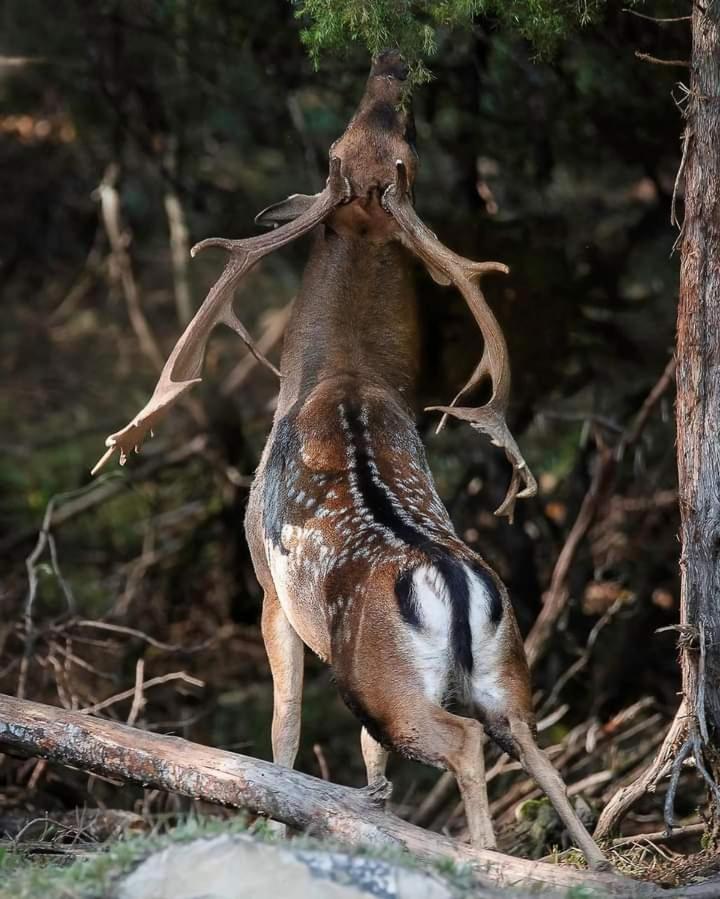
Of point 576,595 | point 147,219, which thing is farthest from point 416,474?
point 147,219

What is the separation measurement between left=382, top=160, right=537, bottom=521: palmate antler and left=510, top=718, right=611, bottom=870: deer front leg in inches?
34.3

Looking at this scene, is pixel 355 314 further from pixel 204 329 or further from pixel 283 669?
pixel 283 669

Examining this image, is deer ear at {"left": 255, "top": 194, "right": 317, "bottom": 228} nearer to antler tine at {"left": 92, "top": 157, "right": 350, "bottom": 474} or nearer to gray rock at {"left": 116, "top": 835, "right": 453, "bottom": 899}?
antler tine at {"left": 92, "top": 157, "right": 350, "bottom": 474}

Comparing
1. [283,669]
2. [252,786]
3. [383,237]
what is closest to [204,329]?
[383,237]

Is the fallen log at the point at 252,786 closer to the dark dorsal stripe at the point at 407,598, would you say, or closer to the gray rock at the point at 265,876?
the gray rock at the point at 265,876

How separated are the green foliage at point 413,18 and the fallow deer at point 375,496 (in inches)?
26.8

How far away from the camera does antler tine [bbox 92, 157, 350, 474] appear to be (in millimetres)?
5590

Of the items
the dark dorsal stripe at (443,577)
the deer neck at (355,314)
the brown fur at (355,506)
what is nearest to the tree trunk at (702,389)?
the brown fur at (355,506)

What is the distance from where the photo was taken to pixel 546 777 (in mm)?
4801

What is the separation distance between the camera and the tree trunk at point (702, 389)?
5.16 m

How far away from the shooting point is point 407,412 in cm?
617

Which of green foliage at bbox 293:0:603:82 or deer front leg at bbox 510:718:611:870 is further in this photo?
green foliage at bbox 293:0:603:82

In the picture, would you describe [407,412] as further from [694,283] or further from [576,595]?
[576,595]

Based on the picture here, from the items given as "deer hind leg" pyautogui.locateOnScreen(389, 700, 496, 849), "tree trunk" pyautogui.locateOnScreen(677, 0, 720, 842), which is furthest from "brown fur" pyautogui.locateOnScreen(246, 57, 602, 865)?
"tree trunk" pyautogui.locateOnScreen(677, 0, 720, 842)
